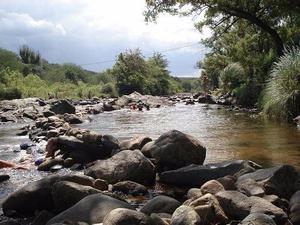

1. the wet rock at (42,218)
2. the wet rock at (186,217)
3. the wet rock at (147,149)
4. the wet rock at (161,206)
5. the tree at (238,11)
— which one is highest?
the tree at (238,11)

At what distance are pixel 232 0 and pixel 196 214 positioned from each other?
63.4 feet

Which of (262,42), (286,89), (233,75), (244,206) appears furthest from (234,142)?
(233,75)

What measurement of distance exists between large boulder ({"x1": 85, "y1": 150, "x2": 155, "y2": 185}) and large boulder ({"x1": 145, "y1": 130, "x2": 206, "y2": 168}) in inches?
27.6

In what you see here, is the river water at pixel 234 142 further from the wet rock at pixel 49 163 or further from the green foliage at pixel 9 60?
the green foliage at pixel 9 60

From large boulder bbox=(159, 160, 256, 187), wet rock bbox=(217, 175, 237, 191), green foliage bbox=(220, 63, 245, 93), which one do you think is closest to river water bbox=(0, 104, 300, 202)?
large boulder bbox=(159, 160, 256, 187)

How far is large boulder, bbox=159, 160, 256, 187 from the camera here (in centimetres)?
868

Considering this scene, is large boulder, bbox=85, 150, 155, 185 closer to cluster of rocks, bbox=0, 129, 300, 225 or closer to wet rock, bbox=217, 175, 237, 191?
cluster of rocks, bbox=0, 129, 300, 225

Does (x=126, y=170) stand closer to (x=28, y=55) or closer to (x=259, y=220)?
(x=259, y=220)

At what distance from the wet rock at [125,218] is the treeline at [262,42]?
42.9 ft

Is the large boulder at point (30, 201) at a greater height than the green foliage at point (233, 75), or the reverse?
the green foliage at point (233, 75)

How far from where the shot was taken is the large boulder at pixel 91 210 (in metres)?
6.18

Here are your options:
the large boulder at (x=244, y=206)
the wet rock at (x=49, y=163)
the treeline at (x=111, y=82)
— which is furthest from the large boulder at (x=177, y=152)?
the treeline at (x=111, y=82)

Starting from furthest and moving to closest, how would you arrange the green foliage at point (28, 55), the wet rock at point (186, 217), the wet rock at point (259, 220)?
the green foliage at point (28, 55) → the wet rock at point (186, 217) → the wet rock at point (259, 220)

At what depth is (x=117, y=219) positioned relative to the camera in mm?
5676
